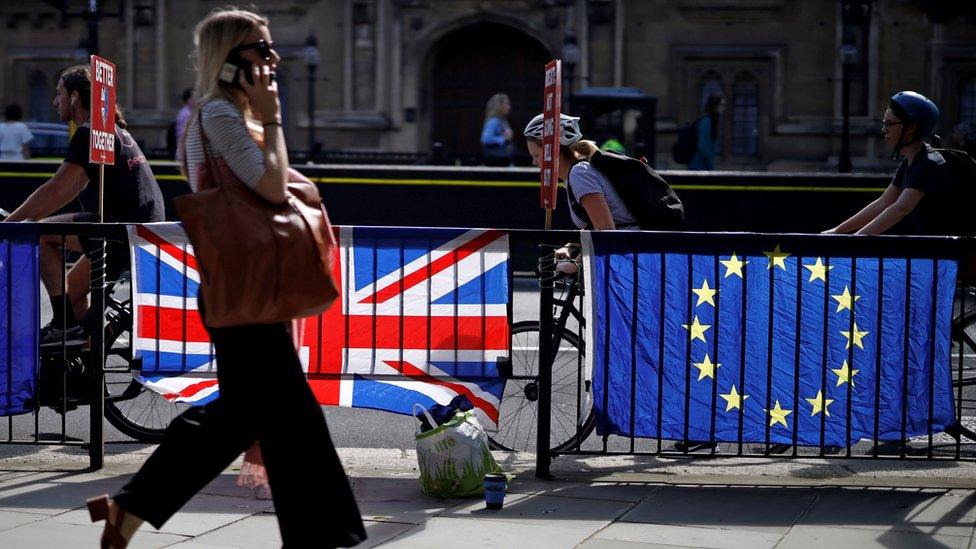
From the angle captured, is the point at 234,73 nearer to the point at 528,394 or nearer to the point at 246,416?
the point at 246,416

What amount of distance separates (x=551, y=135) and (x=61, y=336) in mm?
2485

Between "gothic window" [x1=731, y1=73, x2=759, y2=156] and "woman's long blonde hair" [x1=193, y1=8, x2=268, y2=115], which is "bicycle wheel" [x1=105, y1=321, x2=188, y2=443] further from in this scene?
"gothic window" [x1=731, y1=73, x2=759, y2=156]

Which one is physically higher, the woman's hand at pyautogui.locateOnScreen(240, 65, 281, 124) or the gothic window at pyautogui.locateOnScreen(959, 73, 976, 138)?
the gothic window at pyautogui.locateOnScreen(959, 73, 976, 138)

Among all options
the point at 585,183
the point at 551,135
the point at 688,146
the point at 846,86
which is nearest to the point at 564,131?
the point at 585,183

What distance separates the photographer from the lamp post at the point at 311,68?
3050 cm

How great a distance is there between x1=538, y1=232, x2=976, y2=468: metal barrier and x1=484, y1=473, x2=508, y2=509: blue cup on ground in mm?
762

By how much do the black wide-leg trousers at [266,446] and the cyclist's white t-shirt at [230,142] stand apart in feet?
1.54

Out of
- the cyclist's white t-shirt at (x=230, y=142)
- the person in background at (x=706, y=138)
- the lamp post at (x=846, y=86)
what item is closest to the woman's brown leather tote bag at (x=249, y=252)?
the cyclist's white t-shirt at (x=230, y=142)

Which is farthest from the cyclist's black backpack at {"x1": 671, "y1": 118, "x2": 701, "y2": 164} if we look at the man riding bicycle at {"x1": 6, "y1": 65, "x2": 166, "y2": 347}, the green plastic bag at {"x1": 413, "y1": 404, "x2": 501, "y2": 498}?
the green plastic bag at {"x1": 413, "y1": 404, "x2": 501, "y2": 498}

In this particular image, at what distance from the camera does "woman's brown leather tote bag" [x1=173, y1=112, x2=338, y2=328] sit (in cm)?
407

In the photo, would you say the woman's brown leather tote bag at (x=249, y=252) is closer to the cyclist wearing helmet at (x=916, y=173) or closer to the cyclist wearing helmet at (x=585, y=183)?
the cyclist wearing helmet at (x=585, y=183)

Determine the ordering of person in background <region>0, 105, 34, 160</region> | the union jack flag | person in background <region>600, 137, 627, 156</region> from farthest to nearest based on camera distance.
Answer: person in background <region>600, 137, 627, 156</region> < person in background <region>0, 105, 34, 160</region> < the union jack flag

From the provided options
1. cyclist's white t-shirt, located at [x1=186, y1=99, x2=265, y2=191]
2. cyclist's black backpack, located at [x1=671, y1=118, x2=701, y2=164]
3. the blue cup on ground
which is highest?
cyclist's black backpack, located at [x1=671, y1=118, x2=701, y2=164]

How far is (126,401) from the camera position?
23.5 ft
